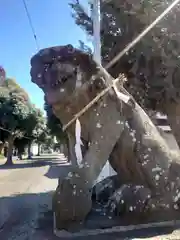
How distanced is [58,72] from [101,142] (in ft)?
3.11

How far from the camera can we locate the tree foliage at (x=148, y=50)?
6746mm

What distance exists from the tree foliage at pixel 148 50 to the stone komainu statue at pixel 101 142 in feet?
8.96

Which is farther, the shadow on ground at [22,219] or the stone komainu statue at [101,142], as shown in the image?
the shadow on ground at [22,219]

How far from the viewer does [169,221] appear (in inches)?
163

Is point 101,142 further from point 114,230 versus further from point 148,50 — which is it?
point 148,50

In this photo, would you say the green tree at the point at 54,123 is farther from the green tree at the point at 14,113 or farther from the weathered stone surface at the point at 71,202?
the weathered stone surface at the point at 71,202

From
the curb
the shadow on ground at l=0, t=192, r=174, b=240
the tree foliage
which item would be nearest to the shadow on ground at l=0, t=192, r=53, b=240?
the shadow on ground at l=0, t=192, r=174, b=240

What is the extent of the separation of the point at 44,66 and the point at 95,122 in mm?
886

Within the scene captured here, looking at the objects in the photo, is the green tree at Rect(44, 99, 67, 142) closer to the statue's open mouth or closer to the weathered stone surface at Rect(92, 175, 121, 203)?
the weathered stone surface at Rect(92, 175, 121, 203)

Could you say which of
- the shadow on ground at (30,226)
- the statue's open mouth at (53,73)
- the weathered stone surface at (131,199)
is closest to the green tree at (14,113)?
the shadow on ground at (30,226)

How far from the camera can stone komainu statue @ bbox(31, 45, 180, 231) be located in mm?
3982

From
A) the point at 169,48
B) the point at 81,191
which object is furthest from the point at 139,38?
the point at 81,191

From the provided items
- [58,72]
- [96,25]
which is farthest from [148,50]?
[58,72]

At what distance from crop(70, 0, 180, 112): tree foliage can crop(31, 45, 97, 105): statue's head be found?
3018 millimetres
